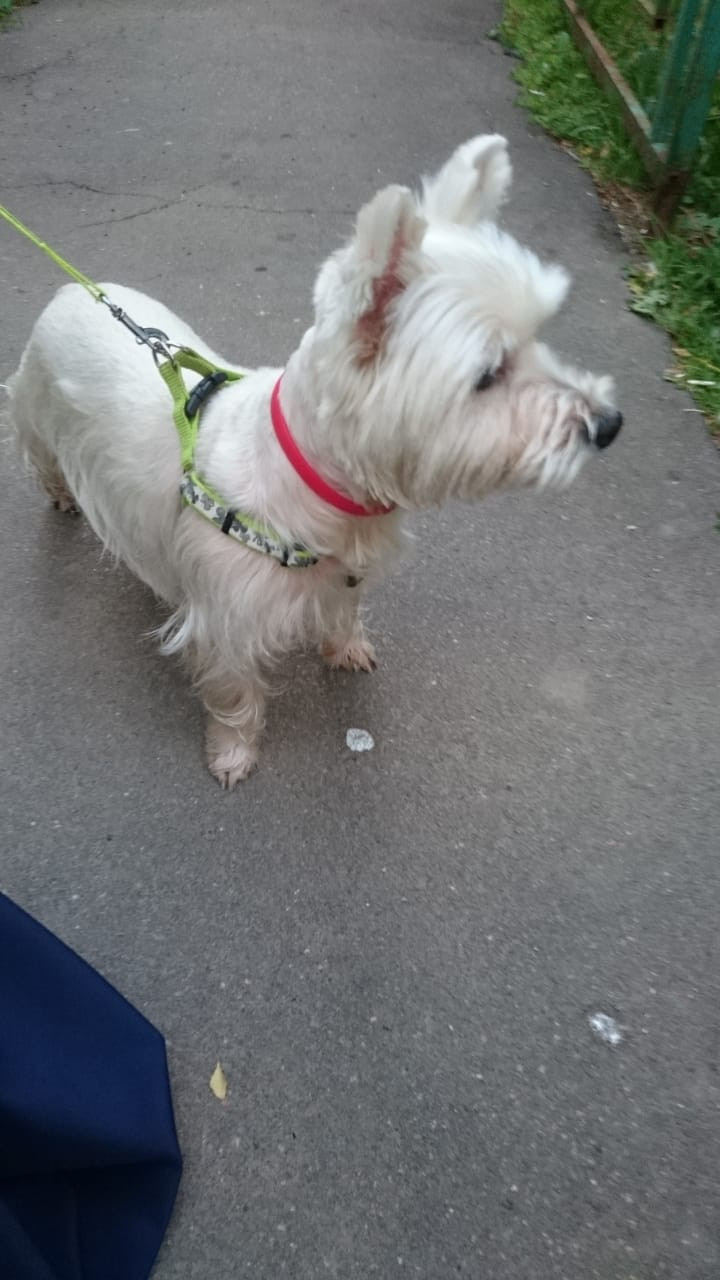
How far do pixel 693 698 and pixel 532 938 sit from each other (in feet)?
3.63

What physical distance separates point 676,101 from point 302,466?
4.12 m

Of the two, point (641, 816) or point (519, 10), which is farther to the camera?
point (519, 10)

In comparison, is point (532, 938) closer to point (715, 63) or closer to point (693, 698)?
point (693, 698)

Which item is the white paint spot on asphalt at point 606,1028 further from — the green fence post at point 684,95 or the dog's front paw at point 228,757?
the green fence post at point 684,95

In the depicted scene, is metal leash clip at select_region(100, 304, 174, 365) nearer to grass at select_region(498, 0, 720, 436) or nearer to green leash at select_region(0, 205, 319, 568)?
green leash at select_region(0, 205, 319, 568)

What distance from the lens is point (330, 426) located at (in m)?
1.84

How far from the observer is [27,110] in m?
5.80

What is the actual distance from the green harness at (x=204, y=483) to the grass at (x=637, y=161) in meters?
2.62

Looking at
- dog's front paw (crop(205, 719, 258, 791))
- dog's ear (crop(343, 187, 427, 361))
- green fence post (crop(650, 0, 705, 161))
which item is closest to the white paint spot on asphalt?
dog's front paw (crop(205, 719, 258, 791))

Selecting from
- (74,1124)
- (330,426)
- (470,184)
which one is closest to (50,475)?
(330,426)

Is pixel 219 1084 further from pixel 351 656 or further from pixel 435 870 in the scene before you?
pixel 351 656

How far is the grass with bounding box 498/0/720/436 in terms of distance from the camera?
4.27 metres

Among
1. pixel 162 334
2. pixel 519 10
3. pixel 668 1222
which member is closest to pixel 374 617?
pixel 162 334

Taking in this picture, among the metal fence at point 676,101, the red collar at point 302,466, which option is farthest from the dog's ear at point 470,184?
the metal fence at point 676,101
